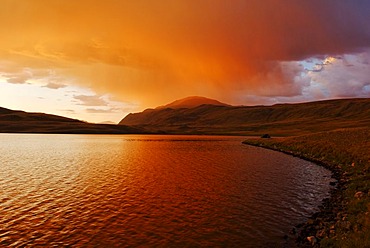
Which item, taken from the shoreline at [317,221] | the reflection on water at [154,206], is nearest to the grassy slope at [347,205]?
the shoreline at [317,221]

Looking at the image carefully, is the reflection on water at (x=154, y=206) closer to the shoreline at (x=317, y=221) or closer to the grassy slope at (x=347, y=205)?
the shoreline at (x=317, y=221)

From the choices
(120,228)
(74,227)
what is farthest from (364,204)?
(74,227)

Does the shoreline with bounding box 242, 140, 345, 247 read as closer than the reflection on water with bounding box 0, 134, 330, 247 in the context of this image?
Yes

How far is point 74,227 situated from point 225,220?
11.7m

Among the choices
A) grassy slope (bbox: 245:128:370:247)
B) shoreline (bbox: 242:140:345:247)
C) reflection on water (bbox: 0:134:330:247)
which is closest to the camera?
grassy slope (bbox: 245:128:370:247)

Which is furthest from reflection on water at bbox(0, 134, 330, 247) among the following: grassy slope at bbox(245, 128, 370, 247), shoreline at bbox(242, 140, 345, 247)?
grassy slope at bbox(245, 128, 370, 247)

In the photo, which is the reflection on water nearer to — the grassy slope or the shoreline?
the shoreline

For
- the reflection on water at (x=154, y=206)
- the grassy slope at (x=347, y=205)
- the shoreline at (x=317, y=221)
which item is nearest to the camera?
the grassy slope at (x=347, y=205)

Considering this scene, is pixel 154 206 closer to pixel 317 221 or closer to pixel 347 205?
pixel 317 221

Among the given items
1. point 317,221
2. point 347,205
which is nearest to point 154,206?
point 317,221

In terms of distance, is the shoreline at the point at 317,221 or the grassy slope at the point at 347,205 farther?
the shoreline at the point at 317,221

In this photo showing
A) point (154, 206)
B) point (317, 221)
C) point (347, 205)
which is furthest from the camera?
point (154, 206)

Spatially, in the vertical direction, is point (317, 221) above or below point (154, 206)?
above

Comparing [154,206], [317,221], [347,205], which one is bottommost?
[154,206]
